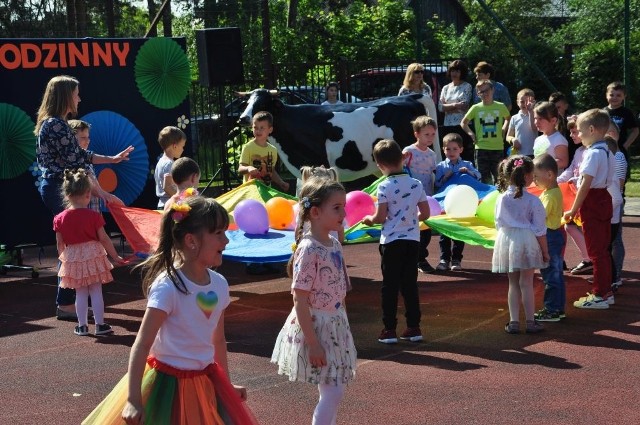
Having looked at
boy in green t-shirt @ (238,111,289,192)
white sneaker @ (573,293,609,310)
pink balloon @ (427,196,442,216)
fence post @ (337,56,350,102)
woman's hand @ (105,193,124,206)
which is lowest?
white sneaker @ (573,293,609,310)

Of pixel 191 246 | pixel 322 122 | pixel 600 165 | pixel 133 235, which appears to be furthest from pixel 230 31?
pixel 191 246

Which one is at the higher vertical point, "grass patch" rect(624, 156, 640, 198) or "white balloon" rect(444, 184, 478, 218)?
"white balloon" rect(444, 184, 478, 218)

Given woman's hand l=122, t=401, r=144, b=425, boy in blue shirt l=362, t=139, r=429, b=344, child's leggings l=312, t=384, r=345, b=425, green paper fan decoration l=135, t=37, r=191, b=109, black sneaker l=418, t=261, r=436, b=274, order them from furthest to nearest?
1. green paper fan decoration l=135, t=37, r=191, b=109
2. black sneaker l=418, t=261, r=436, b=274
3. boy in blue shirt l=362, t=139, r=429, b=344
4. child's leggings l=312, t=384, r=345, b=425
5. woman's hand l=122, t=401, r=144, b=425

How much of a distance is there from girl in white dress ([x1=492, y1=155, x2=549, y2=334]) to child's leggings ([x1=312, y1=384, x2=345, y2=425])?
299 cm

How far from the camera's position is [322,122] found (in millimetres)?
14352

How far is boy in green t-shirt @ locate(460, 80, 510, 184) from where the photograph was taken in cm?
1330

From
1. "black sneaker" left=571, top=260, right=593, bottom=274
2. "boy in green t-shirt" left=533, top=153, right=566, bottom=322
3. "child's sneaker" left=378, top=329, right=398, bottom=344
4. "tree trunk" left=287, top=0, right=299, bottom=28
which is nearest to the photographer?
"child's sneaker" left=378, top=329, right=398, bottom=344

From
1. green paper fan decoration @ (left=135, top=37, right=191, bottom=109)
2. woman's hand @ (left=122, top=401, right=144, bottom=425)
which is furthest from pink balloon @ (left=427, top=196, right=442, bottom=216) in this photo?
woman's hand @ (left=122, top=401, right=144, bottom=425)

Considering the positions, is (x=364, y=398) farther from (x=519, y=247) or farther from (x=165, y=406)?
(x=165, y=406)

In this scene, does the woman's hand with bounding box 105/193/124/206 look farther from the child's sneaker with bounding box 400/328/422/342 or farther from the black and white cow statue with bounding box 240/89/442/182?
the black and white cow statue with bounding box 240/89/442/182

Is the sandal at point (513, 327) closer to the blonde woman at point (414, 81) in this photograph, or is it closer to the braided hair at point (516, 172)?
the braided hair at point (516, 172)

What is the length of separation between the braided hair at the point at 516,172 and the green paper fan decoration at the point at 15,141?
5.80m

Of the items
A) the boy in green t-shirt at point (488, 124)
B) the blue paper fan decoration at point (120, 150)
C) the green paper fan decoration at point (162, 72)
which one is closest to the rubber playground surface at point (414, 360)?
the blue paper fan decoration at point (120, 150)

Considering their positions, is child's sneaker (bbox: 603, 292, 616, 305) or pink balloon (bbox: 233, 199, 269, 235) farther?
pink balloon (bbox: 233, 199, 269, 235)
